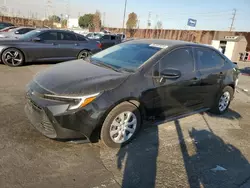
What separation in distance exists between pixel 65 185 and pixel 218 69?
373 cm

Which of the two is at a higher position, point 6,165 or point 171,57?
point 171,57

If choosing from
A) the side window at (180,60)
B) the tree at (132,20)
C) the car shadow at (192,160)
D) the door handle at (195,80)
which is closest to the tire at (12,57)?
the car shadow at (192,160)

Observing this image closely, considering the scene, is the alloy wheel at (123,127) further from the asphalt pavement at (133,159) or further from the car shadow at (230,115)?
the car shadow at (230,115)

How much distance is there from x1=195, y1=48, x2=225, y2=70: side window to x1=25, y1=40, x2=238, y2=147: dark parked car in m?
0.02

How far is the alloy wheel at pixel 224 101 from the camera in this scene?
5132mm

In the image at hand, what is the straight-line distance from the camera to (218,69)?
4785 millimetres

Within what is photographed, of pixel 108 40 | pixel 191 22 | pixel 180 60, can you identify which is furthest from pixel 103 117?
pixel 108 40

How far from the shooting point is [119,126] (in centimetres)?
336

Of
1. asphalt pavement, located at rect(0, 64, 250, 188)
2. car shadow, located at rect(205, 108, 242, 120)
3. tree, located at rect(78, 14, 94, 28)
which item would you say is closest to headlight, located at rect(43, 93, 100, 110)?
asphalt pavement, located at rect(0, 64, 250, 188)

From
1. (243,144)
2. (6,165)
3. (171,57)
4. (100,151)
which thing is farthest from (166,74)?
(6,165)

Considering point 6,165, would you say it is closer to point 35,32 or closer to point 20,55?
point 20,55

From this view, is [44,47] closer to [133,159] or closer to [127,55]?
[127,55]

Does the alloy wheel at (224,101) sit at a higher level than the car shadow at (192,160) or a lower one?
higher

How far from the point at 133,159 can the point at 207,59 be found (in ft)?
8.57
